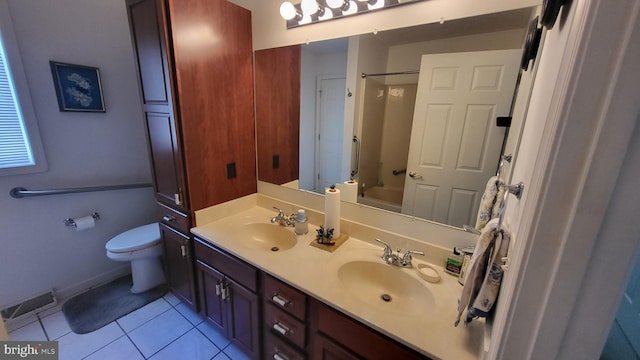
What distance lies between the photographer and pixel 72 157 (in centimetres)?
185

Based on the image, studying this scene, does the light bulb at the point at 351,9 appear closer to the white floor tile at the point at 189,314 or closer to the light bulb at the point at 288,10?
the light bulb at the point at 288,10

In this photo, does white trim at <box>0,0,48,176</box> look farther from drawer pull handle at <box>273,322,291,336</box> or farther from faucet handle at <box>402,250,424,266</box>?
faucet handle at <box>402,250,424,266</box>

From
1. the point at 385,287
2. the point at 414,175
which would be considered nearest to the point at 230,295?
the point at 385,287

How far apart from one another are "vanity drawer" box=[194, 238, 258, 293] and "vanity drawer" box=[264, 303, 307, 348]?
5.4 inches

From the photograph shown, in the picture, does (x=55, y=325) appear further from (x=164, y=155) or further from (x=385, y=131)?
(x=385, y=131)

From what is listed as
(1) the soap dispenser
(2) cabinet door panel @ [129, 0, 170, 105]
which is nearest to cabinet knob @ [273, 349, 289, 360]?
(1) the soap dispenser

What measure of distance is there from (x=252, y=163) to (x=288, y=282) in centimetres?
104

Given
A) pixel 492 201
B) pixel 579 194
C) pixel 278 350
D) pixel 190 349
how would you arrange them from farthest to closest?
pixel 190 349 → pixel 278 350 → pixel 492 201 → pixel 579 194

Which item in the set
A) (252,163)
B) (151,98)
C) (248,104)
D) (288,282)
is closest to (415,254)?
(288,282)

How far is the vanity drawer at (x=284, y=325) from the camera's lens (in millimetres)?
1100

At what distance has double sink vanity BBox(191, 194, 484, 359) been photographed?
32.9 inches

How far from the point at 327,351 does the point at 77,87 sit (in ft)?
8.00

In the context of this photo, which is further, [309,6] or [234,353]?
[234,353]

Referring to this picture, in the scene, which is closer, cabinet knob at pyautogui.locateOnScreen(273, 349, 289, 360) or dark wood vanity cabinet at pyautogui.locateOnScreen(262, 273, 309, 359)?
dark wood vanity cabinet at pyautogui.locateOnScreen(262, 273, 309, 359)
